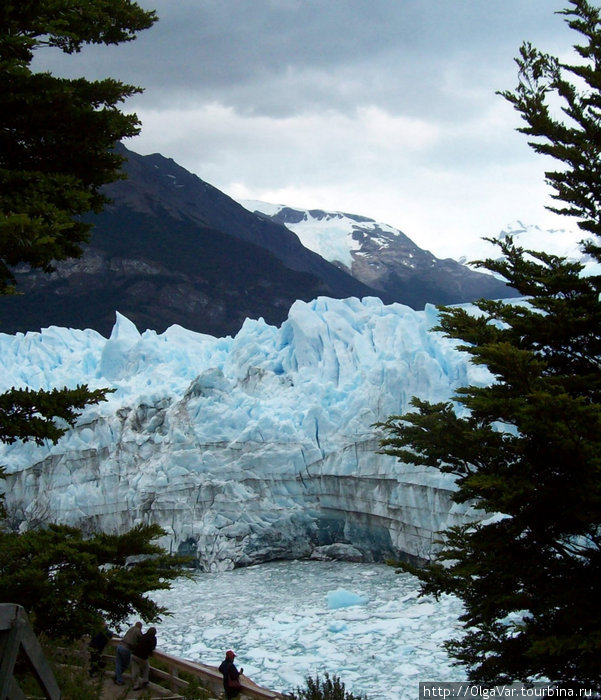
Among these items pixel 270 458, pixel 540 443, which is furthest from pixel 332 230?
pixel 540 443

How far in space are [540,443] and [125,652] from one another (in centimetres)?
627

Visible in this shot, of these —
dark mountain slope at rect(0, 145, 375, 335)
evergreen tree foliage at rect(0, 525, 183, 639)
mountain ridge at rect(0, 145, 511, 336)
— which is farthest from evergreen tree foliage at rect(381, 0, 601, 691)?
dark mountain slope at rect(0, 145, 375, 335)

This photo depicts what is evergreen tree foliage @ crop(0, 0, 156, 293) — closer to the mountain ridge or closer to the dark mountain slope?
A: the mountain ridge

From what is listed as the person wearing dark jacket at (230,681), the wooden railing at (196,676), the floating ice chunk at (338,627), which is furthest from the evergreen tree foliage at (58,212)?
the floating ice chunk at (338,627)

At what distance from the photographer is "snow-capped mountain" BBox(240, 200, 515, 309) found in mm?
75250

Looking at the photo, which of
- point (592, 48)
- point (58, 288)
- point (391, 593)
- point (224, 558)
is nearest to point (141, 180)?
point (58, 288)

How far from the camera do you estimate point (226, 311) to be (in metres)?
58.3

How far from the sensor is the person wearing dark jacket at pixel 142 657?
8422 millimetres

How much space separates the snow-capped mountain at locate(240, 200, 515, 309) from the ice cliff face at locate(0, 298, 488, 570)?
46977 mm

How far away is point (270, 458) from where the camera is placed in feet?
74.6

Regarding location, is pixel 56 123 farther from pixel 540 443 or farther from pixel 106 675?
pixel 106 675

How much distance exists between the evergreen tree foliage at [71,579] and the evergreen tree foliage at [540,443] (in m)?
2.25

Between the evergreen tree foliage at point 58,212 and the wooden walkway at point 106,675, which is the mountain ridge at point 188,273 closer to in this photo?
the wooden walkway at point 106,675

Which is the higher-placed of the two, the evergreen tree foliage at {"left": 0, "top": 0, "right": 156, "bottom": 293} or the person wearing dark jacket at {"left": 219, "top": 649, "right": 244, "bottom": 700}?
the evergreen tree foliage at {"left": 0, "top": 0, "right": 156, "bottom": 293}
